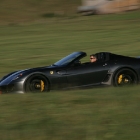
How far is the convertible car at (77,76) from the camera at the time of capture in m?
10.8

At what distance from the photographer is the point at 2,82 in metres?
11.3

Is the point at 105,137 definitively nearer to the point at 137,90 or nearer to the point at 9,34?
the point at 137,90

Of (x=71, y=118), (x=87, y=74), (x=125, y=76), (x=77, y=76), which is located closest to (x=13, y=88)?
(x=77, y=76)

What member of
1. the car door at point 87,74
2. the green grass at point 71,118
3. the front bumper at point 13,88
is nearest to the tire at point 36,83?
the front bumper at point 13,88

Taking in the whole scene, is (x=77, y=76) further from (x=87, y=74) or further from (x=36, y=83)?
(x=36, y=83)

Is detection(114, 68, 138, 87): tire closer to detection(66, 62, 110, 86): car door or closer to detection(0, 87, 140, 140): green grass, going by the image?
detection(66, 62, 110, 86): car door

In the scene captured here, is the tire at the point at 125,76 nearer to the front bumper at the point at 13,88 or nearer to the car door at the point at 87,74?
the car door at the point at 87,74

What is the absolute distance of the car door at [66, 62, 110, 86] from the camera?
10.9m

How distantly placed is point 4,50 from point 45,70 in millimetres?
12504

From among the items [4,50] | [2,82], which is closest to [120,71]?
[2,82]

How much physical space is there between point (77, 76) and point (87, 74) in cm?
24

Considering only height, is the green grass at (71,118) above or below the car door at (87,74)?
below

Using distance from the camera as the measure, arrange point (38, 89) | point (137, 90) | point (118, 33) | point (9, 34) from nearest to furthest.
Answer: point (137, 90), point (38, 89), point (118, 33), point (9, 34)

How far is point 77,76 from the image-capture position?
11.0 m
